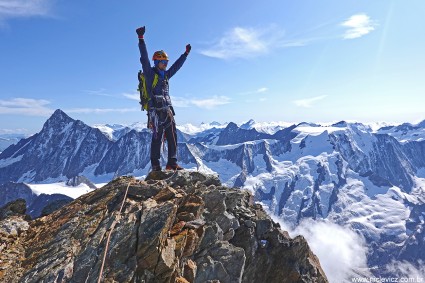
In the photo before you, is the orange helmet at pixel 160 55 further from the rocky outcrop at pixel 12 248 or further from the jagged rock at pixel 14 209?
the jagged rock at pixel 14 209

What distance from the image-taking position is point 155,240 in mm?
12750

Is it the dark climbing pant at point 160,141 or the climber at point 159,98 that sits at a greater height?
the climber at point 159,98

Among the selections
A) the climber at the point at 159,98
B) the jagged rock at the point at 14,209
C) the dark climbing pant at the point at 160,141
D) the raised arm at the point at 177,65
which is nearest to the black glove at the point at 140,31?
the climber at the point at 159,98

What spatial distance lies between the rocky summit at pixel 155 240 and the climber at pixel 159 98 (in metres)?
1.81

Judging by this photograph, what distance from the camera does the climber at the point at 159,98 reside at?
18672 millimetres

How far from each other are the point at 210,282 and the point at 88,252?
5.44 meters

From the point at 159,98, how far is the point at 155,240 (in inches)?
336

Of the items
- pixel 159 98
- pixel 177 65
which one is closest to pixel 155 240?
pixel 159 98

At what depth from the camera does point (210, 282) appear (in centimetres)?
1484

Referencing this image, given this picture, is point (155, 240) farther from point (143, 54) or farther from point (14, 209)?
point (14, 209)

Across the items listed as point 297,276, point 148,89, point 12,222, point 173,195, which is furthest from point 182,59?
point 297,276

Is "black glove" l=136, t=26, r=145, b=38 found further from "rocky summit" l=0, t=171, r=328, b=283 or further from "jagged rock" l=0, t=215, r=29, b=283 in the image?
"jagged rock" l=0, t=215, r=29, b=283

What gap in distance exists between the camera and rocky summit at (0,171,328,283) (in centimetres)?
1191

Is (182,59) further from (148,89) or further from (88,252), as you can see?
(88,252)
